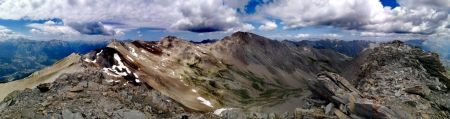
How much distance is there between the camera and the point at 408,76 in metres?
80.4

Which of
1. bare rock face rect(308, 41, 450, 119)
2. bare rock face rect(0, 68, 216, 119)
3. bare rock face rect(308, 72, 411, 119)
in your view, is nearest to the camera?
bare rock face rect(308, 72, 411, 119)

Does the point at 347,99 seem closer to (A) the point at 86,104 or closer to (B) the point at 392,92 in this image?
(B) the point at 392,92

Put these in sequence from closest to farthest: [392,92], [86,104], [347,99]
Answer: [347,99] → [392,92] → [86,104]

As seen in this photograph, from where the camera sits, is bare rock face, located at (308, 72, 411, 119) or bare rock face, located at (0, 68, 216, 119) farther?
bare rock face, located at (0, 68, 216, 119)

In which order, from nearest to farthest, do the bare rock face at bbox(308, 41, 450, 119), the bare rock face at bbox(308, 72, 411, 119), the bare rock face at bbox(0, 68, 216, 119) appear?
the bare rock face at bbox(308, 72, 411, 119), the bare rock face at bbox(308, 41, 450, 119), the bare rock face at bbox(0, 68, 216, 119)

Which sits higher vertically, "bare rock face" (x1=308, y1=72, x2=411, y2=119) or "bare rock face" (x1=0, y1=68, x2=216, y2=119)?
"bare rock face" (x1=308, y1=72, x2=411, y2=119)

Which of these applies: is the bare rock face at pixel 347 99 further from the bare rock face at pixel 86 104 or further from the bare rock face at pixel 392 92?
the bare rock face at pixel 86 104

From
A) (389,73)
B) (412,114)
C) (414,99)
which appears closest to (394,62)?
(389,73)

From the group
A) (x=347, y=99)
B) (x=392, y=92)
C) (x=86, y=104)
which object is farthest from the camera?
(x=86, y=104)

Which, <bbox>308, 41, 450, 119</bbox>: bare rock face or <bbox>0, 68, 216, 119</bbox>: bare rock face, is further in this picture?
<bbox>0, 68, 216, 119</bbox>: bare rock face

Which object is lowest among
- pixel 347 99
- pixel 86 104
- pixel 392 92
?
pixel 86 104

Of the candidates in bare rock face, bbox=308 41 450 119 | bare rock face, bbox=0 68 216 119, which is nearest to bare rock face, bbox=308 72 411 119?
bare rock face, bbox=308 41 450 119

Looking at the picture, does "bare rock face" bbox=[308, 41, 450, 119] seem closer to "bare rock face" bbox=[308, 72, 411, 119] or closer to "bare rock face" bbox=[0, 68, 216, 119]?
"bare rock face" bbox=[308, 72, 411, 119]

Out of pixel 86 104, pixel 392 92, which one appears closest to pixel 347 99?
pixel 392 92
